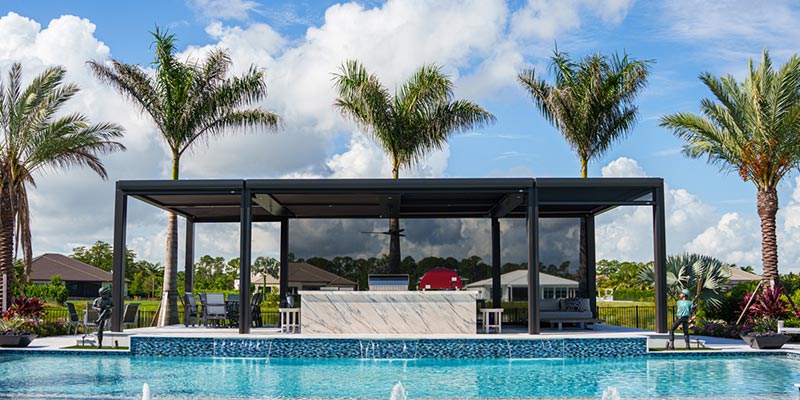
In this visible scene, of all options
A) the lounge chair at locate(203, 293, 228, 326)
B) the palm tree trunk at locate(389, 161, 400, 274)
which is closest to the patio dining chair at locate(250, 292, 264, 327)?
the lounge chair at locate(203, 293, 228, 326)

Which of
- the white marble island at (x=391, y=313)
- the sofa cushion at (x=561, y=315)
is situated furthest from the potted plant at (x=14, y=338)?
the sofa cushion at (x=561, y=315)

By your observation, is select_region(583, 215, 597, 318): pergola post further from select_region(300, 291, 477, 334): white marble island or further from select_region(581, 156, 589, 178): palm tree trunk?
select_region(300, 291, 477, 334): white marble island

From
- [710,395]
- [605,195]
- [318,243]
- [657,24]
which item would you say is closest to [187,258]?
[318,243]

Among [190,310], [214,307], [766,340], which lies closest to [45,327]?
[190,310]

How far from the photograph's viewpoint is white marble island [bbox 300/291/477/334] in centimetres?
1516

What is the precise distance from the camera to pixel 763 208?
18484mm

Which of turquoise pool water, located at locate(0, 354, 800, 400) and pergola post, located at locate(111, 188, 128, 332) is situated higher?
pergola post, located at locate(111, 188, 128, 332)

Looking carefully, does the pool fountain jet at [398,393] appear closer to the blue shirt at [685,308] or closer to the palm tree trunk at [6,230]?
the blue shirt at [685,308]

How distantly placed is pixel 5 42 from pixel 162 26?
12.4 ft

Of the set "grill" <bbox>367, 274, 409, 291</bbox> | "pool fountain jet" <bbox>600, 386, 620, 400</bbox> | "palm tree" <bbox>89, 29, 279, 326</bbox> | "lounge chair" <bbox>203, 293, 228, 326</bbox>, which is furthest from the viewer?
"palm tree" <bbox>89, 29, 279, 326</bbox>

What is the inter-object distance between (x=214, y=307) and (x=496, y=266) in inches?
284

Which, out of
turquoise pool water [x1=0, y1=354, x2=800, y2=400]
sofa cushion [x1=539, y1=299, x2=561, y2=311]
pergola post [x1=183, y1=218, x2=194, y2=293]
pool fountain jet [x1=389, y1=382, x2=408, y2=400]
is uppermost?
pergola post [x1=183, y1=218, x2=194, y2=293]

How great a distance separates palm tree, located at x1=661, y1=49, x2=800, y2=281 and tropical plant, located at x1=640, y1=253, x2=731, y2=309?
1180 millimetres

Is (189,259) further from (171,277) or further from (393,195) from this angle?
(393,195)
